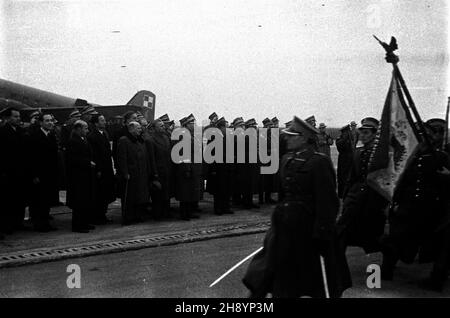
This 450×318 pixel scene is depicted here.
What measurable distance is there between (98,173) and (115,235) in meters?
1.40

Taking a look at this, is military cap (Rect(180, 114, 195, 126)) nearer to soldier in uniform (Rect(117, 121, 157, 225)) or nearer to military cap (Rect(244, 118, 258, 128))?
soldier in uniform (Rect(117, 121, 157, 225))

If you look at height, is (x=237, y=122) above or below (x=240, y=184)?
above

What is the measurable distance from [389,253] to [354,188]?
0.82 meters

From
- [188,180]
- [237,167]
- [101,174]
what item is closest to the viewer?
[101,174]

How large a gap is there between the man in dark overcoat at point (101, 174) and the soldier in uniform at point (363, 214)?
4.48 meters

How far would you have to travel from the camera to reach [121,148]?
28.4 ft

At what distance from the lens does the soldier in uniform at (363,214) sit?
18.7 ft

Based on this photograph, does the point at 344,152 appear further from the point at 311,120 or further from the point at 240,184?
the point at 240,184

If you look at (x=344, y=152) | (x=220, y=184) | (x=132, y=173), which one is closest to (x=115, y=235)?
(x=132, y=173)

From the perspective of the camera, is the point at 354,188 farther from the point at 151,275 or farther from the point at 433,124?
the point at 151,275

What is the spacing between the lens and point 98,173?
28.4 ft

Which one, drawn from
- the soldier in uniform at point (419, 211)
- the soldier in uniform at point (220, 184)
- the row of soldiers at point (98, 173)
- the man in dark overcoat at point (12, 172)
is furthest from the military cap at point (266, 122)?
the soldier in uniform at point (419, 211)

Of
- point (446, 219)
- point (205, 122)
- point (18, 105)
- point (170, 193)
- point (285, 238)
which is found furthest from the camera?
point (18, 105)
